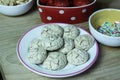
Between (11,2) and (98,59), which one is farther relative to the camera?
(11,2)

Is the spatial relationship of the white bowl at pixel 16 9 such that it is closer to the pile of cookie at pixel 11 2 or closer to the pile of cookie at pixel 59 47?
the pile of cookie at pixel 11 2

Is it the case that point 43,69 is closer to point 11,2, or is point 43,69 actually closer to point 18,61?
point 18,61

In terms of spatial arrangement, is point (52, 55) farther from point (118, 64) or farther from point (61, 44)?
point (118, 64)

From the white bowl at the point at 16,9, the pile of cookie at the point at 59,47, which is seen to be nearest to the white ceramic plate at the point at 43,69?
the pile of cookie at the point at 59,47

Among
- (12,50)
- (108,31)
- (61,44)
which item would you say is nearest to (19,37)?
(12,50)

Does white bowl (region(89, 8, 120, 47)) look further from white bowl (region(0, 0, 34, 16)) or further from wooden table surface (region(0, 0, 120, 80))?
white bowl (region(0, 0, 34, 16))

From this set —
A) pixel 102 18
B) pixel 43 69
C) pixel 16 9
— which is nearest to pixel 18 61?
pixel 43 69
